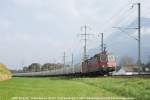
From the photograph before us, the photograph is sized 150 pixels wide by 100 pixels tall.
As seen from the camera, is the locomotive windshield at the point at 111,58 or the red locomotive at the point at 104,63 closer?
the red locomotive at the point at 104,63

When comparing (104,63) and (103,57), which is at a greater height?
(103,57)

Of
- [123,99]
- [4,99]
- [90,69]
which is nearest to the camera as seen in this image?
[4,99]

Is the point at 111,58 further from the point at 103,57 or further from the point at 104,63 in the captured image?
the point at 104,63

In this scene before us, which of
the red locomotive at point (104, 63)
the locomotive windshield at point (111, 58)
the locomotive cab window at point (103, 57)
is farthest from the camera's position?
the locomotive windshield at point (111, 58)

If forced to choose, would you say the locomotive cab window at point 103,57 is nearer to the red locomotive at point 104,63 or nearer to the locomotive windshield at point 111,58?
the red locomotive at point 104,63

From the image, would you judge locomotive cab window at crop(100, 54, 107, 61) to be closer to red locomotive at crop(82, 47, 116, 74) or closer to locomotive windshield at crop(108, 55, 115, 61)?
red locomotive at crop(82, 47, 116, 74)

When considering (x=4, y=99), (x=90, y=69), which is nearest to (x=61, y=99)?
(x=4, y=99)

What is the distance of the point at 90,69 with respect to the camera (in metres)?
66.8

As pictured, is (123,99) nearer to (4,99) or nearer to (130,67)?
(4,99)

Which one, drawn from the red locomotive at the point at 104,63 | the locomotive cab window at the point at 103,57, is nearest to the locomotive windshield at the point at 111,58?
the red locomotive at the point at 104,63

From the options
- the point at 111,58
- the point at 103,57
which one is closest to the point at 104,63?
the point at 103,57

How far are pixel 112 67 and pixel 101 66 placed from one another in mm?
1849

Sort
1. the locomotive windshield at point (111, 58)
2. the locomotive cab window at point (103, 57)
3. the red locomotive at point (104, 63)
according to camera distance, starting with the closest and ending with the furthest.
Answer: the red locomotive at point (104, 63) → the locomotive cab window at point (103, 57) → the locomotive windshield at point (111, 58)

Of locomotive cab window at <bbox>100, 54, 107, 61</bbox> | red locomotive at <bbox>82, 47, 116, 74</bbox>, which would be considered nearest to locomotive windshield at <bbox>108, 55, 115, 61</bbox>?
red locomotive at <bbox>82, 47, 116, 74</bbox>
